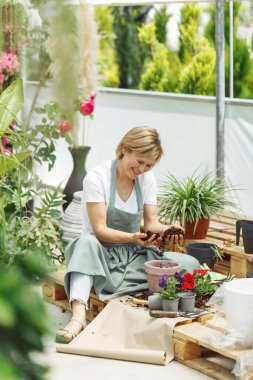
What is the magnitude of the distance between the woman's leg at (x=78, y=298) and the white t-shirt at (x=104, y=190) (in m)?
0.29

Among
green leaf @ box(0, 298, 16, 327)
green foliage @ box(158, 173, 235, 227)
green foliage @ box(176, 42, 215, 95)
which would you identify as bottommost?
green foliage @ box(158, 173, 235, 227)

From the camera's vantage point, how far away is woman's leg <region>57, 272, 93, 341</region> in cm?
306

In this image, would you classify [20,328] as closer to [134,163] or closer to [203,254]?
[134,163]

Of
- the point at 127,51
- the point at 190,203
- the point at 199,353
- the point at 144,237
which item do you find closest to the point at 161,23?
the point at 127,51

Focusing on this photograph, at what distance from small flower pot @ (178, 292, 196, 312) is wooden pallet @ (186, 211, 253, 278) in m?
0.54

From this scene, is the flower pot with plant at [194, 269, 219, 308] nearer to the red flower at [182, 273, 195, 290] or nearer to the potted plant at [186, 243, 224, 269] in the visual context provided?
the red flower at [182, 273, 195, 290]

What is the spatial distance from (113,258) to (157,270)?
11.5 inches

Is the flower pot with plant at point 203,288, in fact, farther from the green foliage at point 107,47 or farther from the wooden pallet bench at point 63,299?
the green foliage at point 107,47

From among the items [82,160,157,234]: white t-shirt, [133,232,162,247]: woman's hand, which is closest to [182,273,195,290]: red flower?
[133,232,162,247]: woman's hand

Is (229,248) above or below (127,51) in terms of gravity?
below

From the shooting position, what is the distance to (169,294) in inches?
114

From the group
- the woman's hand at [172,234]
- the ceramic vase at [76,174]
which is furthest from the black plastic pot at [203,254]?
the ceramic vase at [76,174]

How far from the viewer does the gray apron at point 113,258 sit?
125 inches

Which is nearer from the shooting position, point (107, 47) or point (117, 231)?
point (117, 231)
